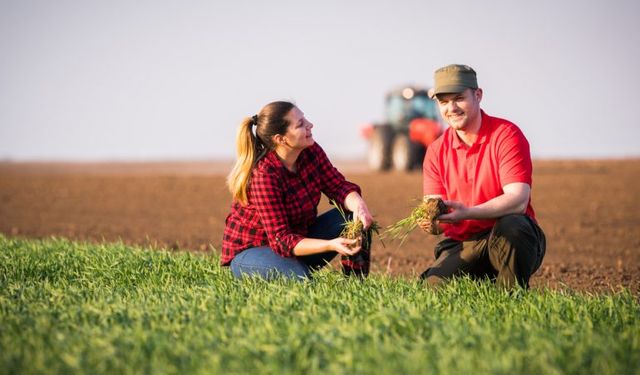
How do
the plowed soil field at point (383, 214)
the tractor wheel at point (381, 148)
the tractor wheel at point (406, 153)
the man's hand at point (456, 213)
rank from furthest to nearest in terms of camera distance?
the tractor wheel at point (381, 148)
the tractor wheel at point (406, 153)
the plowed soil field at point (383, 214)
the man's hand at point (456, 213)

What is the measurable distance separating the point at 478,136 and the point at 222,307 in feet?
6.68

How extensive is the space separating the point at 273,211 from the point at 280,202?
79mm

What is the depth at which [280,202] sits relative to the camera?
4.98m

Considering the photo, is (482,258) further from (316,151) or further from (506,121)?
(316,151)

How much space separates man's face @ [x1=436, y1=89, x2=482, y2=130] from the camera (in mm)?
4918

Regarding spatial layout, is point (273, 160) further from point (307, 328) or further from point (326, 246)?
point (307, 328)

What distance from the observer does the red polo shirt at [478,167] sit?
4.83 meters

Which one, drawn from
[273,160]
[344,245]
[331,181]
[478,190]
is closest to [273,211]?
[273,160]

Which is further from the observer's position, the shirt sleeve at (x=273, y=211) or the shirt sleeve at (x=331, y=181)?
the shirt sleeve at (x=331, y=181)

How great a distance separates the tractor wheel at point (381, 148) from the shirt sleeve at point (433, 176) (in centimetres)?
1537

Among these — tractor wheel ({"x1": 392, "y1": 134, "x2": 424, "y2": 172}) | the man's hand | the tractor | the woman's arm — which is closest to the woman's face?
the woman's arm

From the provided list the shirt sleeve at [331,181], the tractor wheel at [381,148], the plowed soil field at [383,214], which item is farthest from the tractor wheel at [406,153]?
the shirt sleeve at [331,181]

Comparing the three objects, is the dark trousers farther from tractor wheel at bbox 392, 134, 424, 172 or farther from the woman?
tractor wheel at bbox 392, 134, 424, 172

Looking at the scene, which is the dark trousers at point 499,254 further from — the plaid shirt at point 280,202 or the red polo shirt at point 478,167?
the plaid shirt at point 280,202
